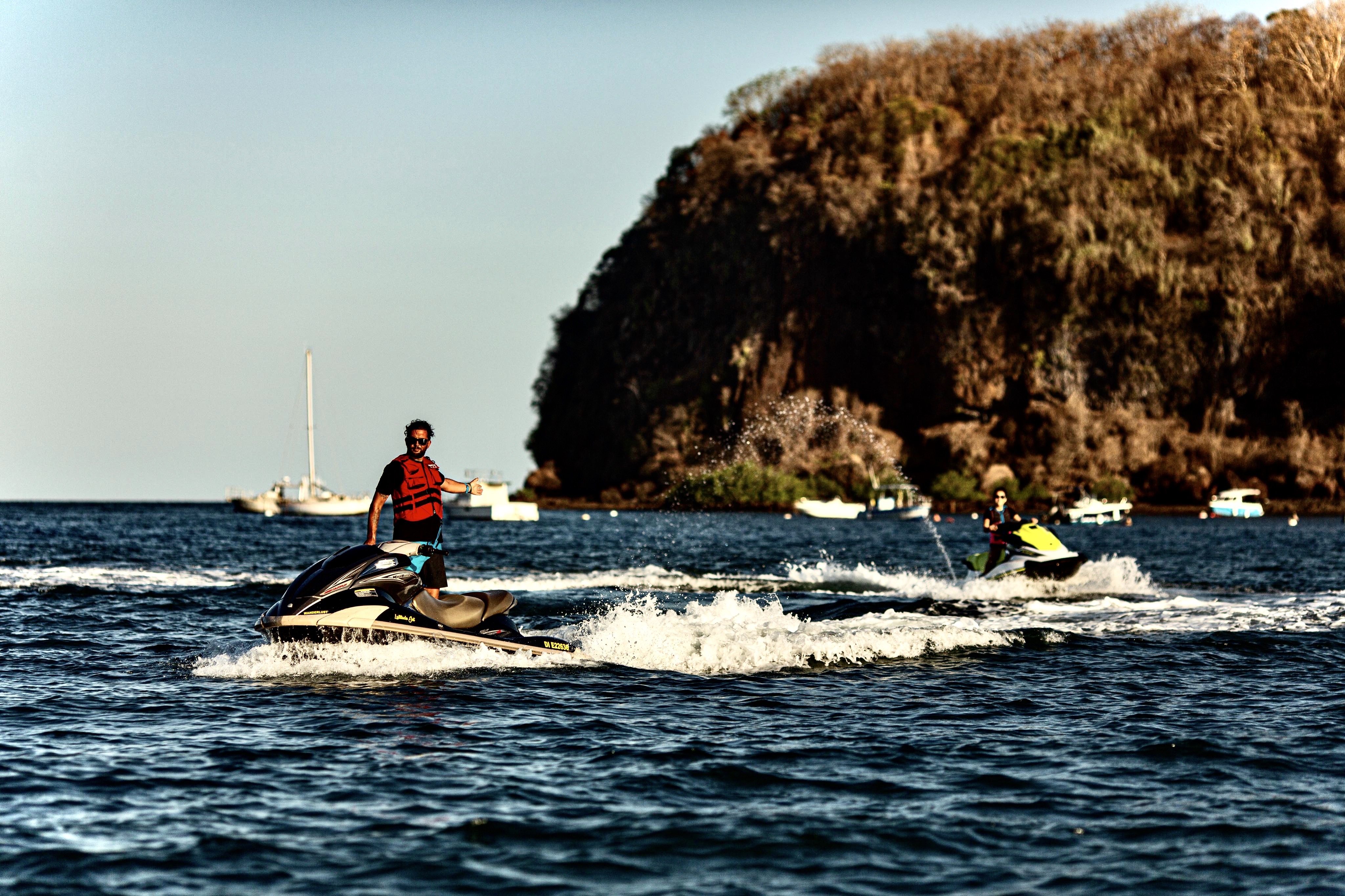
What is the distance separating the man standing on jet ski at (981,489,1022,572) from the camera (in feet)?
73.7

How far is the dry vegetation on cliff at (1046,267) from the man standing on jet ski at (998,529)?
5857 centimetres

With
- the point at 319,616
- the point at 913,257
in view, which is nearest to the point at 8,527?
the point at 913,257

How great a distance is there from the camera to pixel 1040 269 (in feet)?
266

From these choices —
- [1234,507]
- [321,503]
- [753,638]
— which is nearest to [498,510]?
[321,503]

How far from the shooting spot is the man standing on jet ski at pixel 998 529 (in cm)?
2247

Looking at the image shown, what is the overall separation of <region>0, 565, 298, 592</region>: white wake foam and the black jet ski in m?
12.0

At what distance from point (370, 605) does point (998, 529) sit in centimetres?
1375

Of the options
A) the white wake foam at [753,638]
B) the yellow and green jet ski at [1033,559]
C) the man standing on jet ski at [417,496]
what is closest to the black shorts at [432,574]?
the man standing on jet ski at [417,496]

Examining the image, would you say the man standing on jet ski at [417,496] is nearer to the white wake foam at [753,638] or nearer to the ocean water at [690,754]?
the ocean water at [690,754]

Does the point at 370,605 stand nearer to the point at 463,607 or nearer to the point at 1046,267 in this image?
the point at 463,607

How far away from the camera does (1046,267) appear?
80875mm

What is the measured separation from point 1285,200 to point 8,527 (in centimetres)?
7825

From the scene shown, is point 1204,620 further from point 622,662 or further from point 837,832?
point 837,832

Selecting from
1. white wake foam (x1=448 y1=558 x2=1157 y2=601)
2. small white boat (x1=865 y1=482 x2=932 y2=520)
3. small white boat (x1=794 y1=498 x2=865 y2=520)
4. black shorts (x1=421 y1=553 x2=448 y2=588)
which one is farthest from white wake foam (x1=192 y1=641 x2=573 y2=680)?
small white boat (x1=794 y1=498 x2=865 y2=520)
